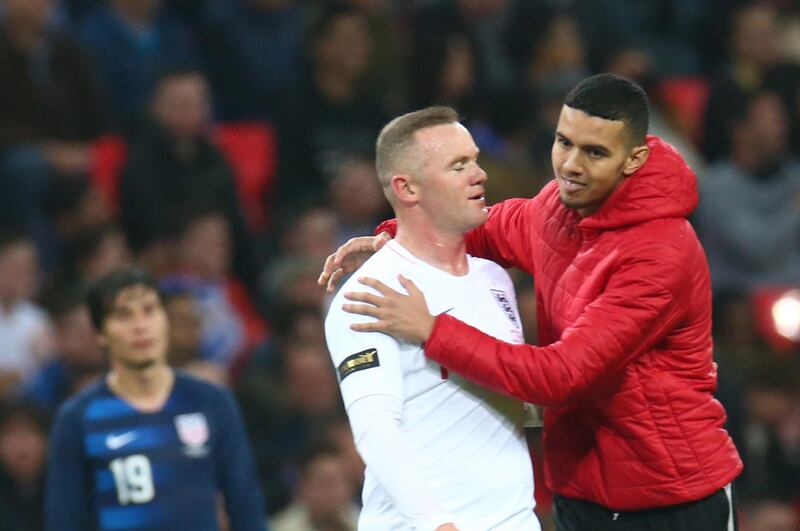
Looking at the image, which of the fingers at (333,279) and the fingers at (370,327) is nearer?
the fingers at (370,327)

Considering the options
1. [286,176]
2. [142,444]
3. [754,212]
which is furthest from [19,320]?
[754,212]

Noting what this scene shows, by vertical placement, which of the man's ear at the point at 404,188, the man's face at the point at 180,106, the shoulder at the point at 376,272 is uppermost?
the man's face at the point at 180,106

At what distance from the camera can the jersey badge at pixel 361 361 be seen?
13.3 feet

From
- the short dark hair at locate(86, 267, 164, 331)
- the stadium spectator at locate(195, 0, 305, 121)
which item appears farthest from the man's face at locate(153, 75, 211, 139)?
the short dark hair at locate(86, 267, 164, 331)

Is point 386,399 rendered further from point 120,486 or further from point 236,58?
point 236,58

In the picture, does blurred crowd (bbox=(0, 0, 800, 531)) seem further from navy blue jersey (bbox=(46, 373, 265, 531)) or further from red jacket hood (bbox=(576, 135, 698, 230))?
red jacket hood (bbox=(576, 135, 698, 230))

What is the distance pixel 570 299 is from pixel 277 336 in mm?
3865

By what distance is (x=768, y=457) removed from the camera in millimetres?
7840

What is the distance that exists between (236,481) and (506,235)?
140 cm

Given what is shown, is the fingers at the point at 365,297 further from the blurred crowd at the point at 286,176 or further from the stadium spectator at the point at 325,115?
the stadium spectator at the point at 325,115

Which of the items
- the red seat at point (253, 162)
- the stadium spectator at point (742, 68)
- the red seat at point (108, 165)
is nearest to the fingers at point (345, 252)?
the red seat at point (108, 165)

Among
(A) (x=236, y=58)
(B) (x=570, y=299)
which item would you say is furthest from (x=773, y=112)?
(B) (x=570, y=299)

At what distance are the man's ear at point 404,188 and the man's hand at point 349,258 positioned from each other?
326mm

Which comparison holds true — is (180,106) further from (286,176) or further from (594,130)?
(594,130)
